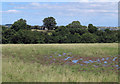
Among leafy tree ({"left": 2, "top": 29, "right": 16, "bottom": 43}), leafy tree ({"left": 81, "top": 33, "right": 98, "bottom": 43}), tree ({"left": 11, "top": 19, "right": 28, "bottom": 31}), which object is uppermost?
tree ({"left": 11, "top": 19, "right": 28, "bottom": 31})

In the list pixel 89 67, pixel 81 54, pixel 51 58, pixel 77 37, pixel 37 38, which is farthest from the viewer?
pixel 77 37

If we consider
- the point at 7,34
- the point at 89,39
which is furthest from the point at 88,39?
the point at 7,34

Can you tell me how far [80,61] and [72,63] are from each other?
109 cm

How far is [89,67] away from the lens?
1645 centimetres

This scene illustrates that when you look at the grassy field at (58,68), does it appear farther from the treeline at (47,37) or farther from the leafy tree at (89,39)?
the leafy tree at (89,39)

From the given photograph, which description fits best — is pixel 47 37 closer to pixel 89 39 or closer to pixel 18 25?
pixel 89 39

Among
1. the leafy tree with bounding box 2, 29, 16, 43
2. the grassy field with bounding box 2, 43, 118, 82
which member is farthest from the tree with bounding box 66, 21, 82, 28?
the grassy field with bounding box 2, 43, 118, 82

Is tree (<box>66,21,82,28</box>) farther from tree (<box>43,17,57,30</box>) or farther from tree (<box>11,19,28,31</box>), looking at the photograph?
tree (<box>11,19,28,31</box>)

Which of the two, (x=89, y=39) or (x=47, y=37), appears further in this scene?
(x=89, y=39)

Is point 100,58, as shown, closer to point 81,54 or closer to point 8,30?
point 81,54

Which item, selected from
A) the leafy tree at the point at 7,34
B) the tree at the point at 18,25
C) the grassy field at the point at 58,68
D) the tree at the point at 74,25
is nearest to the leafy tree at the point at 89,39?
the tree at the point at 74,25

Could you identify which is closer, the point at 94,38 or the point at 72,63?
the point at 72,63

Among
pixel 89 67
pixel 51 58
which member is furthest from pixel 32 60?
pixel 89 67

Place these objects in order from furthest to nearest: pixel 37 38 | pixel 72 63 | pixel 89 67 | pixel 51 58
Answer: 1. pixel 37 38
2. pixel 51 58
3. pixel 72 63
4. pixel 89 67
